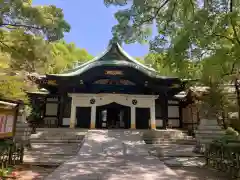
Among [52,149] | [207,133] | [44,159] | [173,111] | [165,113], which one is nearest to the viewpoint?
[44,159]

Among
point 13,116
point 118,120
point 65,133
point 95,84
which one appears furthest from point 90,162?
point 118,120

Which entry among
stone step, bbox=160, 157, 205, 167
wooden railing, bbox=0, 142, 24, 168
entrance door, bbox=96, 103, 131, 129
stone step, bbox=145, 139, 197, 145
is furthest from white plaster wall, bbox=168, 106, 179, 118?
wooden railing, bbox=0, 142, 24, 168

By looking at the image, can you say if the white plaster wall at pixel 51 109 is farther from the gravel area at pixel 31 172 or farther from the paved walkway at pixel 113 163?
the gravel area at pixel 31 172

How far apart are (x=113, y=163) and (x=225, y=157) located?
3686 mm

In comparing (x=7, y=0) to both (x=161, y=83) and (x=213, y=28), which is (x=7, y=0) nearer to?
(x=213, y=28)

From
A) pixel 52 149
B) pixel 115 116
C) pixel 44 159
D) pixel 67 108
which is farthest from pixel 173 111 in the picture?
pixel 44 159

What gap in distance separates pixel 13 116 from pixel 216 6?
8.26 meters

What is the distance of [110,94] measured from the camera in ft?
49.2

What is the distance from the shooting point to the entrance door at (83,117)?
53.5ft

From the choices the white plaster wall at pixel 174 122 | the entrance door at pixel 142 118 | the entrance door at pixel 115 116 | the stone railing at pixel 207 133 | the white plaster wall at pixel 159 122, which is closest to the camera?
the stone railing at pixel 207 133

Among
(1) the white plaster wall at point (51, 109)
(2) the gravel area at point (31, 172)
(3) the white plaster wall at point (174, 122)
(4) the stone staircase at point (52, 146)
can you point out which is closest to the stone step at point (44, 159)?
(4) the stone staircase at point (52, 146)

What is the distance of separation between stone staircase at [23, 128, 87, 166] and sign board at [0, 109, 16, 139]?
1910mm

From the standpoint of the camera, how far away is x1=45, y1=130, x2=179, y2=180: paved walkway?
566 centimetres

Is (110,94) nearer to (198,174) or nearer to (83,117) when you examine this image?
(83,117)
